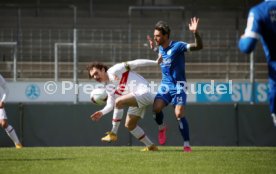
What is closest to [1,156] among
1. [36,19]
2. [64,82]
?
[64,82]

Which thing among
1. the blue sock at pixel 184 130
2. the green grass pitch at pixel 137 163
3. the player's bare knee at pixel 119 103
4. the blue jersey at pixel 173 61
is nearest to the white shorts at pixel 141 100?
the player's bare knee at pixel 119 103

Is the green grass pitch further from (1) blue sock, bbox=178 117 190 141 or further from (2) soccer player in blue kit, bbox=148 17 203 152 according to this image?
(2) soccer player in blue kit, bbox=148 17 203 152

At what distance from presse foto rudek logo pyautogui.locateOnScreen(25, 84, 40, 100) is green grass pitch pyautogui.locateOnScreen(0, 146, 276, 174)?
7735 mm

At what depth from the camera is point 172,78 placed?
1266cm

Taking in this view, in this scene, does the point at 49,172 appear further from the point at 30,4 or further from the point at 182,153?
the point at 30,4

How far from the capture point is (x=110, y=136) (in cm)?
1234

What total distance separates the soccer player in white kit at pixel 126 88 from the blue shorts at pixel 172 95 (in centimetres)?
20

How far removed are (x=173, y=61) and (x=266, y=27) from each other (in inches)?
222

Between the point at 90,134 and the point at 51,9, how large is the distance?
8.81 meters

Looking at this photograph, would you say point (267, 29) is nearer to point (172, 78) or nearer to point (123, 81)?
point (172, 78)

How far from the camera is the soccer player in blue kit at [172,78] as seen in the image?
12461 millimetres

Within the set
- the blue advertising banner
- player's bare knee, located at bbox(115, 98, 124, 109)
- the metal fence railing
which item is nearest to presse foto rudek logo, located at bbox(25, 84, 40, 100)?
the metal fence railing

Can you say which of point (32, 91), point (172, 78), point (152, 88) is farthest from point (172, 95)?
point (32, 91)

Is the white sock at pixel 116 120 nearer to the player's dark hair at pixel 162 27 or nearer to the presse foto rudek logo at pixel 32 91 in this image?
the player's dark hair at pixel 162 27
